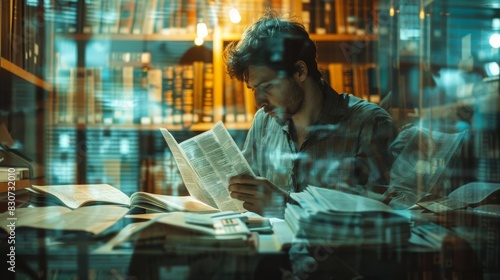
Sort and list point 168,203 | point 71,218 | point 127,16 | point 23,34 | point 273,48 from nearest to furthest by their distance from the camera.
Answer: point 71,218
point 168,203
point 273,48
point 23,34
point 127,16

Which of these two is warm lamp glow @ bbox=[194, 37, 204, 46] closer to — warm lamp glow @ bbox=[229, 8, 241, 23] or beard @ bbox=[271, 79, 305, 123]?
warm lamp glow @ bbox=[229, 8, 241, 23]

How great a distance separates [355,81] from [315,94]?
46 centimetres

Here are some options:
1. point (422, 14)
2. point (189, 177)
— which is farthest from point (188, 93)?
point (422, 14)

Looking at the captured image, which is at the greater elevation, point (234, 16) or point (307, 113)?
point (234, 16)

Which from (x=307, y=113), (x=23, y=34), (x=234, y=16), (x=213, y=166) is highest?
(x=234, y=16)

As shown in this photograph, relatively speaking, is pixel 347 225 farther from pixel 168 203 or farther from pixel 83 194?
pixel 83 194

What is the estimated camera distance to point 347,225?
0.77 metres

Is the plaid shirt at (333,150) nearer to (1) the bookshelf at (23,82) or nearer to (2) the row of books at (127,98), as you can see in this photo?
(2) the row of books at (127,98)

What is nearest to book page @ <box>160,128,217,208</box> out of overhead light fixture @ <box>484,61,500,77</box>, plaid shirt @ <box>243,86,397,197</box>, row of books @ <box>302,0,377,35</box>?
plaid shirt @ <box>243,86,397,197</box>

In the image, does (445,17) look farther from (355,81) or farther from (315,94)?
(355,81)

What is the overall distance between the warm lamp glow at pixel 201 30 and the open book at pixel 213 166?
58 centimetres

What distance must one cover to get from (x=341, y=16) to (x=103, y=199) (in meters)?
0.99

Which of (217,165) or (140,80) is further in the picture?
(140,80)

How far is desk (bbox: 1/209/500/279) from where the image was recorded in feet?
2.50
